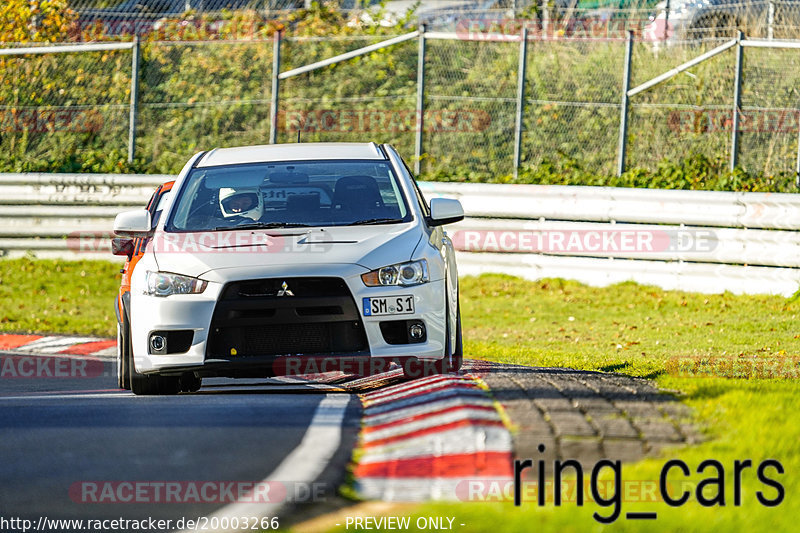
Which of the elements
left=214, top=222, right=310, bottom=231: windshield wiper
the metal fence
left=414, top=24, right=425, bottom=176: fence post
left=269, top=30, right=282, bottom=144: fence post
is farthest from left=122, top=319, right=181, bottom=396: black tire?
left=269, top=30, right=282, bottom=144: fence post

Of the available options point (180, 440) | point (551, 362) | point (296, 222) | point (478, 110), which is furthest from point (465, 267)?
point (180, 440)

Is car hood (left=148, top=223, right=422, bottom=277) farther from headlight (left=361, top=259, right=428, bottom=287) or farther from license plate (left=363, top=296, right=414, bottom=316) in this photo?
license plate (left=363, top=296, right=414, bottom=316)

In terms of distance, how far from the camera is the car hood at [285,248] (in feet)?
27.0

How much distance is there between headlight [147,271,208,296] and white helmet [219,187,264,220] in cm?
91

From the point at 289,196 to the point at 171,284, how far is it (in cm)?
134

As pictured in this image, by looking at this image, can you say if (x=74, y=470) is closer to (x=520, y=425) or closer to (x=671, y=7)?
(x=520, y=425)

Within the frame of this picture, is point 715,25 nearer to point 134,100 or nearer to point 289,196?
point 134,100

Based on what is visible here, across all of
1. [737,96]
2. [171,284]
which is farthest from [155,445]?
[737,96]

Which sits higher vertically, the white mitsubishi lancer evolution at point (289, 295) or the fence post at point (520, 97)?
the fence post at point (520, 97)

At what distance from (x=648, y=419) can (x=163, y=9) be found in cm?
1932

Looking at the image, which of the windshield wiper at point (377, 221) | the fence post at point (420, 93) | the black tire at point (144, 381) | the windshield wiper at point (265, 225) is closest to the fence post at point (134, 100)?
the fence post at point (420, 93)

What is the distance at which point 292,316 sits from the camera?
8.08 meters

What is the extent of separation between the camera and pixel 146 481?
226 inches

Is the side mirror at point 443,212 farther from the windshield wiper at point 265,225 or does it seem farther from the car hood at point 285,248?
the windshield wiper at point 265,225
